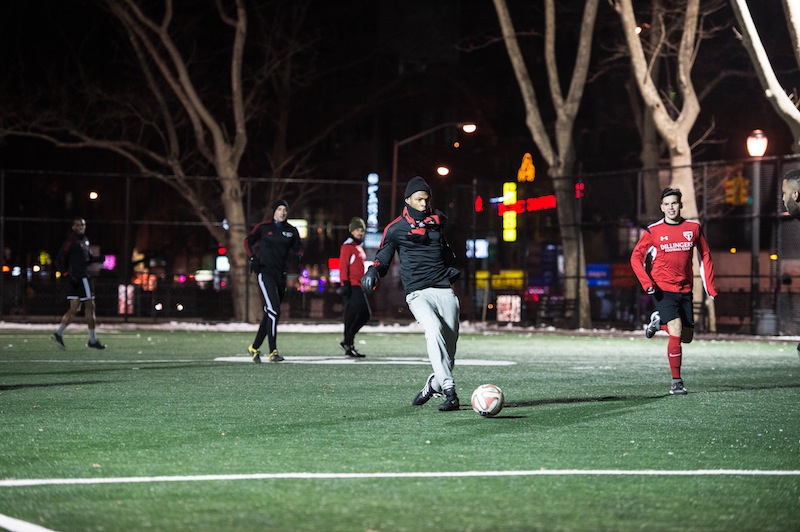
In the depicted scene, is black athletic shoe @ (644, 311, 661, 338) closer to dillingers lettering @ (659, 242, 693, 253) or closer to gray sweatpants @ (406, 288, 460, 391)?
dillingers lettering @ (659, 242, 693, 253)

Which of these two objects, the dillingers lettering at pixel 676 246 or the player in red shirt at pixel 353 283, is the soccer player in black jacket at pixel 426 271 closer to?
the dillingers lettering at pixel 676 246

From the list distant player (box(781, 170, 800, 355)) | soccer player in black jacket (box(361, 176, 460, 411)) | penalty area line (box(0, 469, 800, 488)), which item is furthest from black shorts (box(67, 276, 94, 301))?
penalty area line (box(0, 469, 800, 488))

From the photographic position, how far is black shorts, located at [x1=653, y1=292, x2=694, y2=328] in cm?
1214

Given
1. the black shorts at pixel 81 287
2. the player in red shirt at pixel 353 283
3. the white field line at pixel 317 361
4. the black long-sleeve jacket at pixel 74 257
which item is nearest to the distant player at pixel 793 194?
the white field line at pixel 317 361

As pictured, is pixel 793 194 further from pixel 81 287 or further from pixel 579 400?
pixel 81 287

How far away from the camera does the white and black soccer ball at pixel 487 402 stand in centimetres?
948

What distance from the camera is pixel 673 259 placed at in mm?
12109

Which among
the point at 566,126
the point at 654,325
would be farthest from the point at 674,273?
the point at 566,126

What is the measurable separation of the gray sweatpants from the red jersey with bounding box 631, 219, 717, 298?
252 centimetres

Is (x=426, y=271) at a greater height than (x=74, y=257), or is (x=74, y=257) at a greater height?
(x=74, y=257)

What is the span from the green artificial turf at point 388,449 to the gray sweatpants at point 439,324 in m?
0.37

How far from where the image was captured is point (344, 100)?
70.6m

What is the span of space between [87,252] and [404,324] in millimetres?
14814

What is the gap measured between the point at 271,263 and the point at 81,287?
454 centimetres
